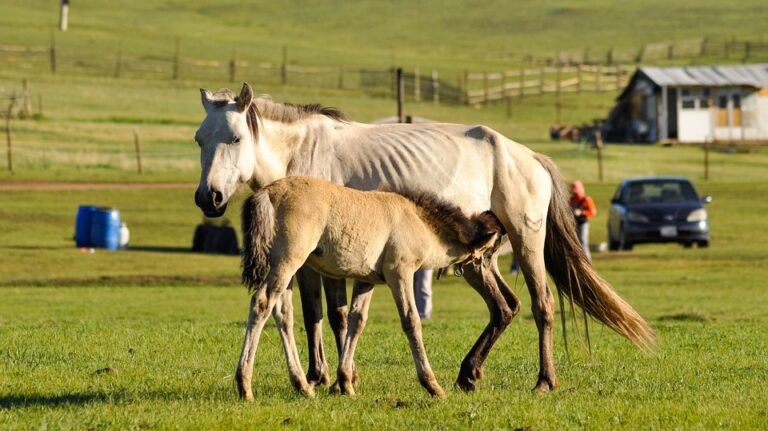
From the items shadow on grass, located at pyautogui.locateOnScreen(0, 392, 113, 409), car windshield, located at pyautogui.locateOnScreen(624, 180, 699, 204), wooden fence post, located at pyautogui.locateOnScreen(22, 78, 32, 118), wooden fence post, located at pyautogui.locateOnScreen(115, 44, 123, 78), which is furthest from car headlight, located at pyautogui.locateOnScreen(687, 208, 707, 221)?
wooden fence post, located at pyautogui.locateOnScreen(115, 44, 123, 78)

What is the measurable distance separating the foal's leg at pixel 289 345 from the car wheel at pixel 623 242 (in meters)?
24.3

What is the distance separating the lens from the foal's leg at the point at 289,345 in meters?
9.35

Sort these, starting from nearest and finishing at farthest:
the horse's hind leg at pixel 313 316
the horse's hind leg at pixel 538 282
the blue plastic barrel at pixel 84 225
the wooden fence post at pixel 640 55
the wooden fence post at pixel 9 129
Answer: the horse's hind leg at pixel 313 316
the horse's hind leg at pixel 538 282
the blue plastic barrel at pixel 84 225
the wooden fence post at pixel 9 129
the wooden fence post at pixel 640 55

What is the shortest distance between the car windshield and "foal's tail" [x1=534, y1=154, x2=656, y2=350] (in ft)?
73.6

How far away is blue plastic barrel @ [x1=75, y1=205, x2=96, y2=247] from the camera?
31.3 metres

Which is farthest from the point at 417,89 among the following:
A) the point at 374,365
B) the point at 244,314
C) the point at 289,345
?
the point at 289,345

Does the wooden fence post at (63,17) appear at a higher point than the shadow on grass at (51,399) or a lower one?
higher

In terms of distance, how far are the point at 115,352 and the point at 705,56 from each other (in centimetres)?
10565

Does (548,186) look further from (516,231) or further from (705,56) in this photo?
(705,56)

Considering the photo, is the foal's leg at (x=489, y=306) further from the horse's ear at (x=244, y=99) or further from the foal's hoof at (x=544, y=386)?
the horse's ear at (x=244, y=99)

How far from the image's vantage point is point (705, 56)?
11262cm

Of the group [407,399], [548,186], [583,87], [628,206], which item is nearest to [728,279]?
[628,206]

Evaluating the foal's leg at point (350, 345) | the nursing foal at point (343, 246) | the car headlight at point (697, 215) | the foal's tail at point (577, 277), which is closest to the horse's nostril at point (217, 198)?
the nursing foal at point (343, 246)

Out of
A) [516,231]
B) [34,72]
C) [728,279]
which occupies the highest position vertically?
[34,72]
